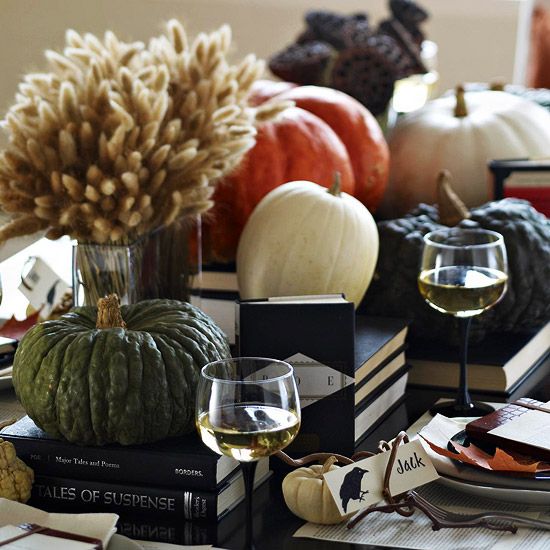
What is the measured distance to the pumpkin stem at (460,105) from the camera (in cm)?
216

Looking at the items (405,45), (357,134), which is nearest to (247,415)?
(357,134)

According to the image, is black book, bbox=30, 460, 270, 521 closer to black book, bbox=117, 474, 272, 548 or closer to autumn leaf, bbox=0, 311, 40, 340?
black book, bbox=117, 474, 272, 548

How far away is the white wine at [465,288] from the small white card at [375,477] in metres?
0.35

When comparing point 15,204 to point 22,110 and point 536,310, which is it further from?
point 536,310

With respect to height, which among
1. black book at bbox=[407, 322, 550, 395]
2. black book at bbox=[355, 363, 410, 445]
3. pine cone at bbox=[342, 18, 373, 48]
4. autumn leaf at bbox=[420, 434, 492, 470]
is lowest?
black book at bbox=[407, 322, 550, 395]

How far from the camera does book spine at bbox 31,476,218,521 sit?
1.08 metres

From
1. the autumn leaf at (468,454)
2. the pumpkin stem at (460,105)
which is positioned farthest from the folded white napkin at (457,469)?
the pumpkin stem at (460,105)

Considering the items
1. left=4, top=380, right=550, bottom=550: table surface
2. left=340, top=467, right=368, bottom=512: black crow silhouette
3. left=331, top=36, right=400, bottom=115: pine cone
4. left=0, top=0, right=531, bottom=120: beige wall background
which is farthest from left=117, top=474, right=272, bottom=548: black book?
left=0, top=0, right=531, bottom=120: beige wall background

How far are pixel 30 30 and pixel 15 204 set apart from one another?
339cm

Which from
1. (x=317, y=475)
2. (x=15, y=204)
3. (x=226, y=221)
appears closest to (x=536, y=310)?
(x=226, y=221)

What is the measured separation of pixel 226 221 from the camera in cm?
180

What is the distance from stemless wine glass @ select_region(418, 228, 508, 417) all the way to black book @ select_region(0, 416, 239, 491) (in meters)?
0.44

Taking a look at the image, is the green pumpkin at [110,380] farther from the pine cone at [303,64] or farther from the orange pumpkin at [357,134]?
the pine cone at [303,64]

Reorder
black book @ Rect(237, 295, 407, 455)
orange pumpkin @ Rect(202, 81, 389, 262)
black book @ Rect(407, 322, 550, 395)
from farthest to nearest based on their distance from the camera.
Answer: orange pumpkin @ Rect(202, 81, 389, 262) < black book @ Rect(407, 322, 550, 395) < black book @ Rect(237, 295, 407, 455)
